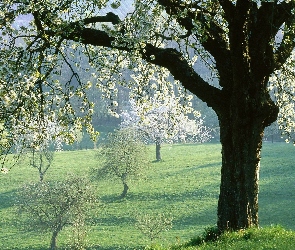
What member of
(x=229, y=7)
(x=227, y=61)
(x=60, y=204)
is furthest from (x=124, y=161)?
(x=229, y=7)

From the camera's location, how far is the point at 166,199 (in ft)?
186

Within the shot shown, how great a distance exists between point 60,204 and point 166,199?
51.5 feet

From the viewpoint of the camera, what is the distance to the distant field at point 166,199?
45312 millimetres

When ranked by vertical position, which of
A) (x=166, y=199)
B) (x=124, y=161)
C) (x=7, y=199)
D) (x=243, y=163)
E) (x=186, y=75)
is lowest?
(x=166, y=199)

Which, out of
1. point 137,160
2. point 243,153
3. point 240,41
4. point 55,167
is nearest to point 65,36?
point 240,41

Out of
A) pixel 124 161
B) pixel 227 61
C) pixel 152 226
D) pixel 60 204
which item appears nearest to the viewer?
pixel 227 61

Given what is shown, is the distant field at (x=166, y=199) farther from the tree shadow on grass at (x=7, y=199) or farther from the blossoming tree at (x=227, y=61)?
the blossoming tree at (x=227, y=61)

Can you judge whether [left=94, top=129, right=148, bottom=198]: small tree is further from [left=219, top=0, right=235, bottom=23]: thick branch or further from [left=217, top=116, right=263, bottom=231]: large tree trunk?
[left=219, top=0, right=235, bottom=23]: thick branch

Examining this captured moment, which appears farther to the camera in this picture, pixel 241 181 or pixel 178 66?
pixel 178 66

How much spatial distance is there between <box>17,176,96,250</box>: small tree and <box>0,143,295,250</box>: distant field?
6.30 ft

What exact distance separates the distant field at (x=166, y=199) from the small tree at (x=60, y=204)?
192 centimetres

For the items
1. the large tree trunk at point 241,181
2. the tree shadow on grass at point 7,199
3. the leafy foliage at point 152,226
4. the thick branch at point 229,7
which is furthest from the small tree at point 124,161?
the thick branch at point 229,7

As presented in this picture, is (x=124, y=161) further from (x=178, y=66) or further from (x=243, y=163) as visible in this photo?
(x=243, y=163)

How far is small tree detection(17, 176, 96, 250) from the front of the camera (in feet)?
151
